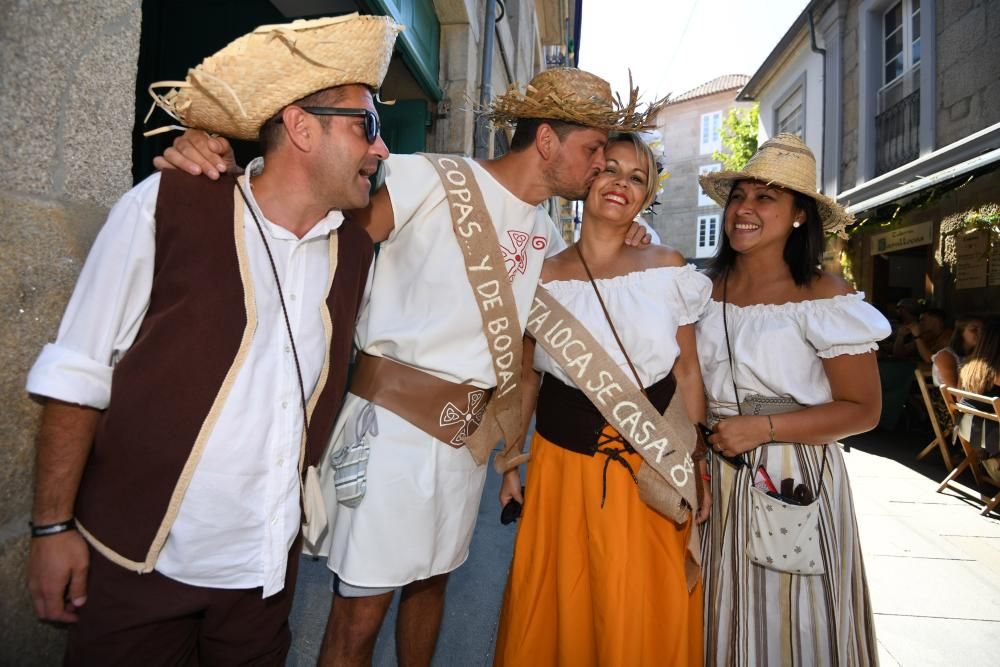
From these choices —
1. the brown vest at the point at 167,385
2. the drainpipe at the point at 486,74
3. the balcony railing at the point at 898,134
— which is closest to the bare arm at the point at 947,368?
the drainpipe at the point at 486,74

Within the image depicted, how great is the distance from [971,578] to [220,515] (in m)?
4.29

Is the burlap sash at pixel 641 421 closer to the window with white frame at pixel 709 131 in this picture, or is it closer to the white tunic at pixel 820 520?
the white tunic at pixel 820 520

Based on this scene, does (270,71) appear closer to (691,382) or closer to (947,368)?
(691,382)

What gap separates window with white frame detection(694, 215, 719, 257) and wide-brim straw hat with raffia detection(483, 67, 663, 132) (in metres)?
35.2

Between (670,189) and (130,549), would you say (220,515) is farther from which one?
(670,189)

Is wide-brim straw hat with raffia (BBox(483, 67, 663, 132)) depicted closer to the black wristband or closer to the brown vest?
the brown vest

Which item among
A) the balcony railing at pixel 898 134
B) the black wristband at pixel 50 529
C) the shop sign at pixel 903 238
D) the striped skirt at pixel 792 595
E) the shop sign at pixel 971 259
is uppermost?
the balcony railing at pixel 898 134

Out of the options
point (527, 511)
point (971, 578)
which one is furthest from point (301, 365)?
point (971, 578)

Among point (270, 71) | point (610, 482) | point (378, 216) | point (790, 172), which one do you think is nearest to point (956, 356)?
point (790, 172)

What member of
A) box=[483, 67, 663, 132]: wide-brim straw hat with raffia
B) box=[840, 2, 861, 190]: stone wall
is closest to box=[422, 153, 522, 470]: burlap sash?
box=[483, 67, 663, 132]: wide-brim straw hat with raffia

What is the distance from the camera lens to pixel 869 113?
418 inches

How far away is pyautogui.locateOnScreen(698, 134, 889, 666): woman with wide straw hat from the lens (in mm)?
1968

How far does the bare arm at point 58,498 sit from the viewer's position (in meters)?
1.13

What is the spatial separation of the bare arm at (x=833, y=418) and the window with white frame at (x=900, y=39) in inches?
393
